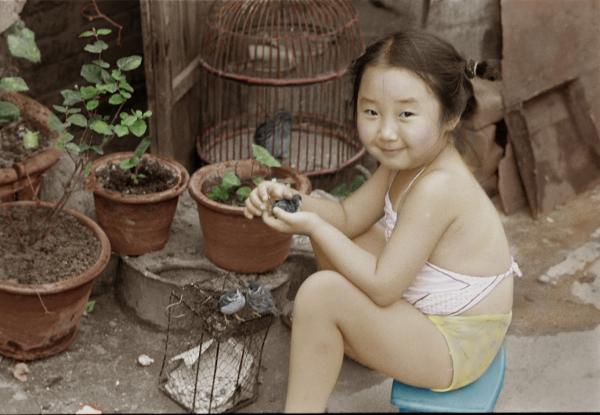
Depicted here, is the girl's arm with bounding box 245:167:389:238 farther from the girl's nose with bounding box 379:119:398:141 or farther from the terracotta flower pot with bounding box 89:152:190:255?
the terracotta flower pot with bounding box 89:152:190:255

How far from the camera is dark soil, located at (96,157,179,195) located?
371 cm

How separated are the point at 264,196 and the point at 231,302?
419 mm

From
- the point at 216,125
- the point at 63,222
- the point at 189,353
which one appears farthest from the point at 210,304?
the point at 216,125

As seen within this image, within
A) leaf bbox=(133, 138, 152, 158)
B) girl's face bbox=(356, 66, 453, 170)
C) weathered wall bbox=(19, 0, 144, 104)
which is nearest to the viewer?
girl's face bbox=(356, 66, 453, 170)

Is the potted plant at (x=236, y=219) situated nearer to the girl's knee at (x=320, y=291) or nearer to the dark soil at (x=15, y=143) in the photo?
the dark soil at (x=15, y=143)

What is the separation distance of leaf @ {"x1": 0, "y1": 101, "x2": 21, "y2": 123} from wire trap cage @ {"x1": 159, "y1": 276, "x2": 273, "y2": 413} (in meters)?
0.95

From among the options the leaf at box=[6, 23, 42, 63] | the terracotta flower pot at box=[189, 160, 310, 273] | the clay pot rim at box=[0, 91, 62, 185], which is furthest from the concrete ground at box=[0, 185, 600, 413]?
the leaf at box=[6, 23, 42, 63]

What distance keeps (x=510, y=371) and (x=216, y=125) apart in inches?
82.2

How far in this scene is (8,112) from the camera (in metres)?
3.60

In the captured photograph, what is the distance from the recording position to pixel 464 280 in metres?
2.86

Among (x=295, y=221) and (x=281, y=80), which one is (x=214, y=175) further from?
(x=295, y=221)

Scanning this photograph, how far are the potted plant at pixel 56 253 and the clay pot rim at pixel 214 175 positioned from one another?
289mm

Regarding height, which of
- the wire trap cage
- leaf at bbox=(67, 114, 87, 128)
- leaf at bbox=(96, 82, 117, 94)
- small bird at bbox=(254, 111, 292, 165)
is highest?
leaf at bbox=(96, 82, 117, 94)

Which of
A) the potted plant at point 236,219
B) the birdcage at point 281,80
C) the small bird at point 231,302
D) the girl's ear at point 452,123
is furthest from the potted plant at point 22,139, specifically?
the girl's ear at point 452,123
